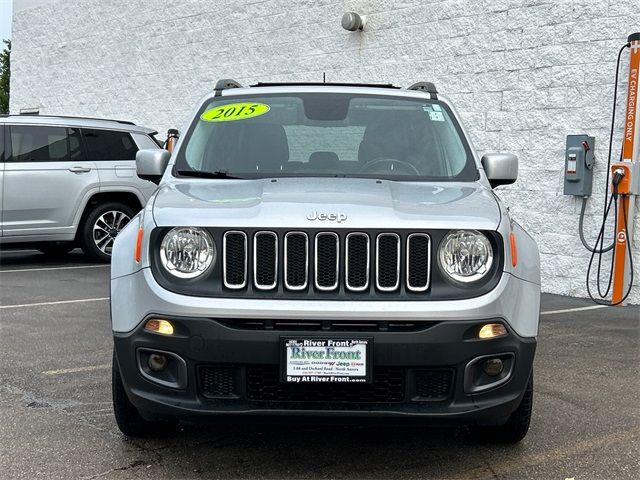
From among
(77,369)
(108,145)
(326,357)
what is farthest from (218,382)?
(108,145)

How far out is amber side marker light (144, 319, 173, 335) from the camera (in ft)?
12.0

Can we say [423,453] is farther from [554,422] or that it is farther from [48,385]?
[48,385]

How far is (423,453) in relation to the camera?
4.22 m

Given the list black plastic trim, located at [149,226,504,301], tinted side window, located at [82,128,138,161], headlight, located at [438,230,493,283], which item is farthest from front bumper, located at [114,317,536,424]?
tinted side window, located at [82,128,138,161]

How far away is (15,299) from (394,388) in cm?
616

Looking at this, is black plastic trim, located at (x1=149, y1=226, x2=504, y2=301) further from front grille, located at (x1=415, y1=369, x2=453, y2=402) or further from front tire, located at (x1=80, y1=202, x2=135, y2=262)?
front tire, located at (x1=80, y1=202, x2=135, y2=262)

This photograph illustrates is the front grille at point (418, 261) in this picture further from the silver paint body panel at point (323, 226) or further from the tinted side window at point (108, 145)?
the tinted side window at point (108, 145)

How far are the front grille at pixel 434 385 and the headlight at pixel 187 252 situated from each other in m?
0.97

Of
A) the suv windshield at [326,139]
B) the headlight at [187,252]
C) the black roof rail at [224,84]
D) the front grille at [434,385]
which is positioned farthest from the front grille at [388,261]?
the black roof rail at [224,84]

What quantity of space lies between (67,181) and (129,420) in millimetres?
7659

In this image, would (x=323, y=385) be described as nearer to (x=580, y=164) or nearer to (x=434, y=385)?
(x=434, y=385)

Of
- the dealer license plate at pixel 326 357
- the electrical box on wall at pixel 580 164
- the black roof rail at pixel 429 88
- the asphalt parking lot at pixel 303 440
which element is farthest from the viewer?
the electrical box on wall at pixel 580 164

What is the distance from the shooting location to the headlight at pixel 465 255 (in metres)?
3.73

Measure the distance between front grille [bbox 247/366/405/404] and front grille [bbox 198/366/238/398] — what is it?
0.07 m
